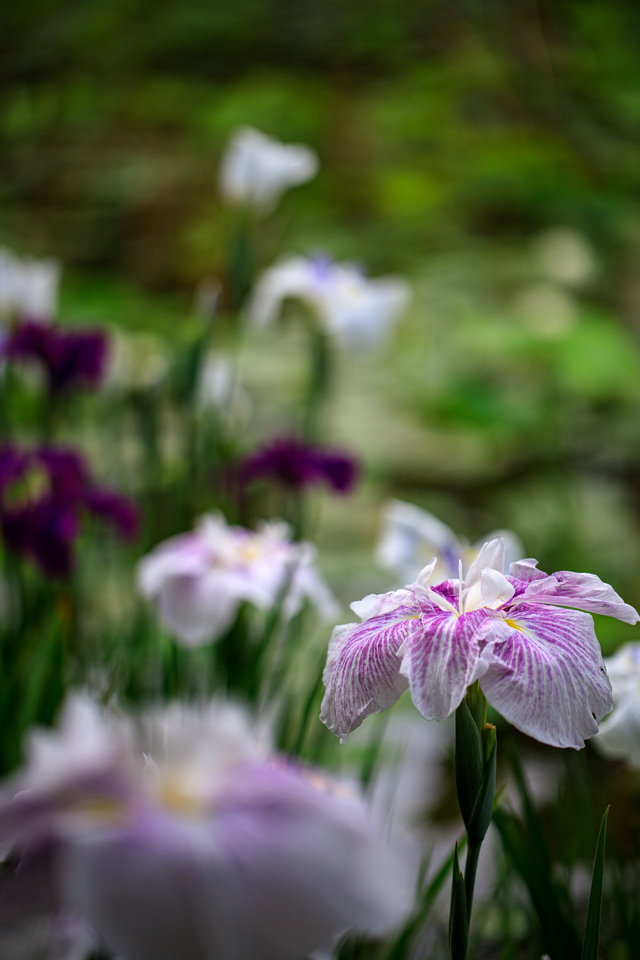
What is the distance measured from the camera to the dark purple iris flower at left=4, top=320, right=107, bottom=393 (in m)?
0.51

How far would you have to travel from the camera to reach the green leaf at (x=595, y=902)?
0.62 ft

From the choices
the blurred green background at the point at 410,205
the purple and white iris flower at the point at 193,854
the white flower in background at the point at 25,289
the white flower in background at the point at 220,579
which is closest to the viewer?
the purple and white iris flower at the point at 193,854

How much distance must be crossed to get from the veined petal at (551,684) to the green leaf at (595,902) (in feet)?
0.13

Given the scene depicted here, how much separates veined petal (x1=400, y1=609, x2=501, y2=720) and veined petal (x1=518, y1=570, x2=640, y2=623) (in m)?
0.02

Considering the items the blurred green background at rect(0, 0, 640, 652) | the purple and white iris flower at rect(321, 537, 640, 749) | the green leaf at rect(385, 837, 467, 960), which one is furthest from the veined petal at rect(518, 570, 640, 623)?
the blurred green background at rect(0, 0, 640, 652)

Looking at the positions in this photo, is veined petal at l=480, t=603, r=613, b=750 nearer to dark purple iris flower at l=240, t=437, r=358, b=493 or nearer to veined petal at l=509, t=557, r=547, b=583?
veined petal at l=509, t=557, r=547, b=583

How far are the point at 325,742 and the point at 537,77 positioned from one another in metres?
1.90

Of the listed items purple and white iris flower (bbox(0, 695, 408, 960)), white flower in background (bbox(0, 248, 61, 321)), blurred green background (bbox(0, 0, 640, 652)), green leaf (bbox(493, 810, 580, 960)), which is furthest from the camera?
blurred green background (bbox(0, 0, 640, 652))

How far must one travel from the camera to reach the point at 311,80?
6.56ft

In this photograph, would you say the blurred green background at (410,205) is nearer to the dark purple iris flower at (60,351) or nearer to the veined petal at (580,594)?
the dark purple iris flower at (60,351)

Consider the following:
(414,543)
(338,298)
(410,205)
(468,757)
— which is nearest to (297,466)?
(414,543)

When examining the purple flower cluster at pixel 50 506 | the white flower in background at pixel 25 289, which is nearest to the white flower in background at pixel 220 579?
the purple flower cluster at pixel 50 506

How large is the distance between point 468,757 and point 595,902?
2.2 inches

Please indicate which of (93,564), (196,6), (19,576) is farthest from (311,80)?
(19,576)
